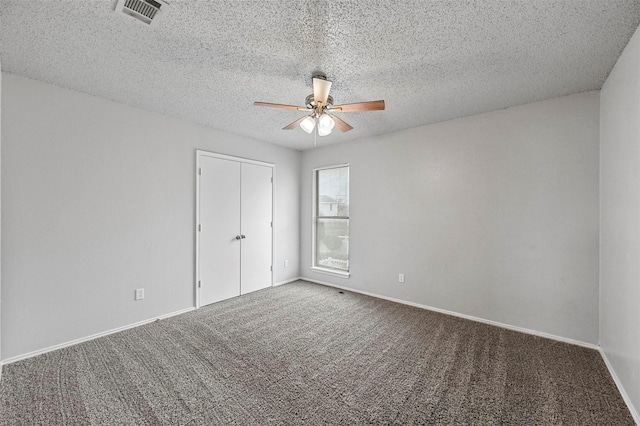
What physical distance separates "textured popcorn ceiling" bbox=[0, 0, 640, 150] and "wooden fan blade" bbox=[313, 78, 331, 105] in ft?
0.65

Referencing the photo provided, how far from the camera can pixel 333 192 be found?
4.91 meters

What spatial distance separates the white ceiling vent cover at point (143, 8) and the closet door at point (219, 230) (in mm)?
2153

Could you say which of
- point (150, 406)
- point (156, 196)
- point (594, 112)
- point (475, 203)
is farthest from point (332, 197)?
point (150, 406)

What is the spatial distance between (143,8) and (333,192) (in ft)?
12.0

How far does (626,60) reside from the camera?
1.93 m

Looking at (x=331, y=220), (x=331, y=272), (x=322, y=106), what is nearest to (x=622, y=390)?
(x=322, y=106)

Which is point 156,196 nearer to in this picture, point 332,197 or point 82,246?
point 82,246

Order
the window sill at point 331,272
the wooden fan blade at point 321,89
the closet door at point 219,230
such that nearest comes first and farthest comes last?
the wooden fan blade at point 321,89, the closet door at point 219,230, the window sill at point 331,272

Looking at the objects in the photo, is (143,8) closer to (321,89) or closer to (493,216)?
(321,89)

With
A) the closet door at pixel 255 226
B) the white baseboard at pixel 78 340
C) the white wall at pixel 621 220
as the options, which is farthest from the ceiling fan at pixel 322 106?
the white baseboard at pixel 78 340

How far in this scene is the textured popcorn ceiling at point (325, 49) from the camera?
162cm

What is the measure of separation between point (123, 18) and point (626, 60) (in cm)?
354

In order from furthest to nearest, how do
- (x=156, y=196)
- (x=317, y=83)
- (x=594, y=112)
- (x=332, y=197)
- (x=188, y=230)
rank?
(x=332, y=197) < (x=188, y=230) < (x=156, y=196) < (x=594, y=112) < (x=317, y=83)

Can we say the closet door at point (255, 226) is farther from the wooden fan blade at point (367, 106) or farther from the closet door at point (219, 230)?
the wooden fan blade at point (367, 106)
